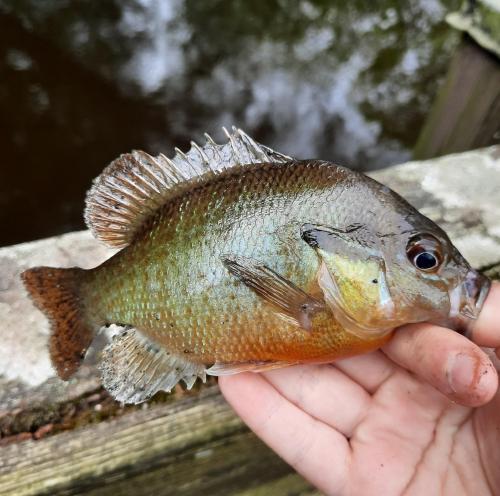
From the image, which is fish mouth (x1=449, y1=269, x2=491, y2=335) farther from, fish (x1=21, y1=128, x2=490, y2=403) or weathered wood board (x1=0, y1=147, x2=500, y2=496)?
weathered wood board (x1=0, y1=147, x2=500, y2=496)

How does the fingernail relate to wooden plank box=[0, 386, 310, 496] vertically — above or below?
above

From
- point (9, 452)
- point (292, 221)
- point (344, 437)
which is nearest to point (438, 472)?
point (344, 437)

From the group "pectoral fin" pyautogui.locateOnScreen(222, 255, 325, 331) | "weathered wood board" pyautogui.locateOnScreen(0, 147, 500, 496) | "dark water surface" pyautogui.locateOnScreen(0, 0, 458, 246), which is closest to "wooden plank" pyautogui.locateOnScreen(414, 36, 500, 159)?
"weathered wood board" pyautogui.locateOnScreen(0, 147, 500, 496)

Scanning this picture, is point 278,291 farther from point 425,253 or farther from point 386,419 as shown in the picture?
point 386,419

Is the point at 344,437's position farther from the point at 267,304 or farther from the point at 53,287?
the point at 53,287

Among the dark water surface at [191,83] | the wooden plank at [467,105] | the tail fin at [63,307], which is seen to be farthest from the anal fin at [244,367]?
the dark water surface at [191,83]

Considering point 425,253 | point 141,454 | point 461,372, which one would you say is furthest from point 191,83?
point 461,372
